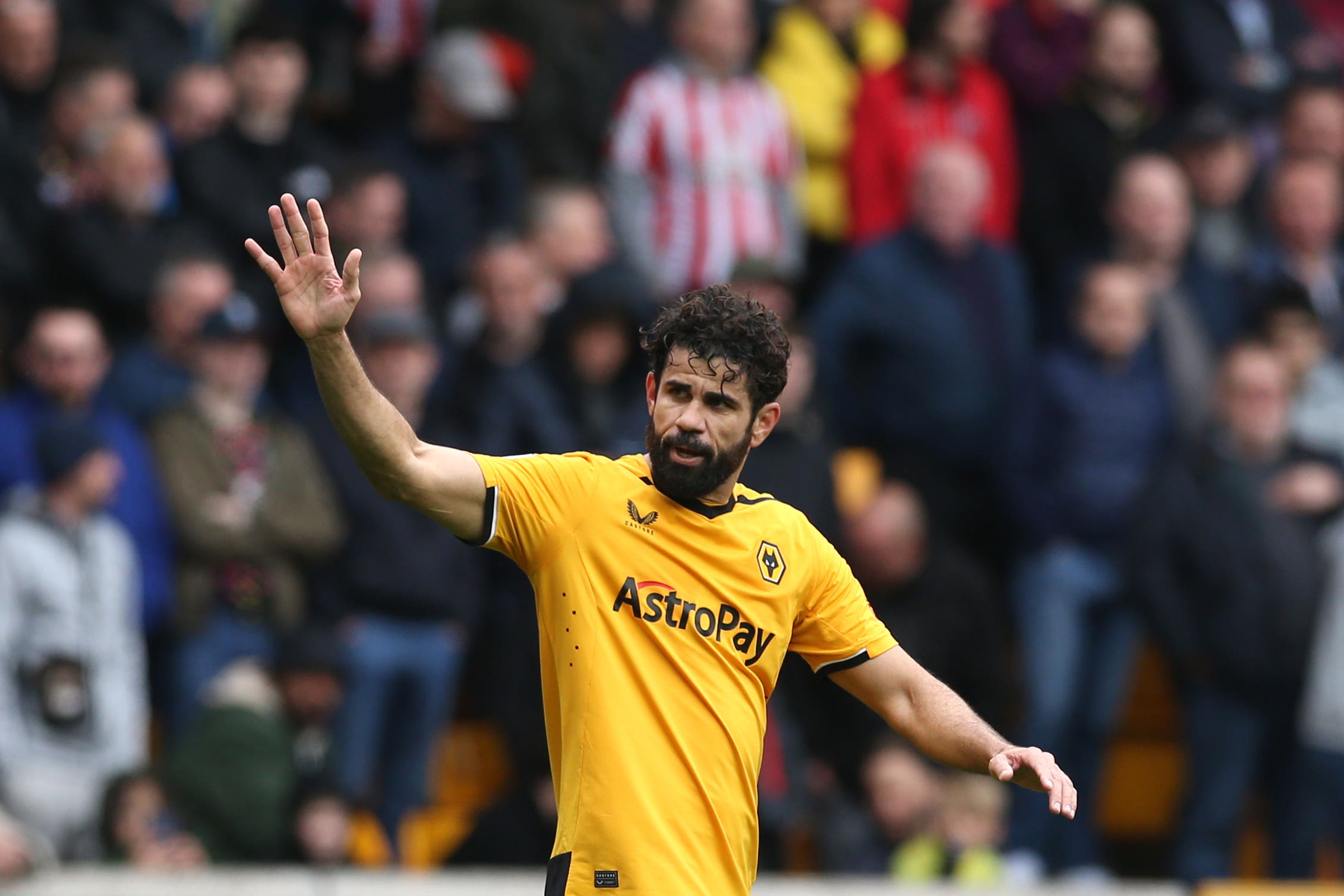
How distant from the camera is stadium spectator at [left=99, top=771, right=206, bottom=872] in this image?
884 cm

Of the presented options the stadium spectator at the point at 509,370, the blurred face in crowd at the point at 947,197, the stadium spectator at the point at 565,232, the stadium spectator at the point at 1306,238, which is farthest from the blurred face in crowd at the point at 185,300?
the stadium spectator at the point at 1306,238

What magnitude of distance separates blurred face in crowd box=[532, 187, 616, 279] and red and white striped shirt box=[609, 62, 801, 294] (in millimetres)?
501

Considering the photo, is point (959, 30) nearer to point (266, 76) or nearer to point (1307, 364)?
point (1307, 364)

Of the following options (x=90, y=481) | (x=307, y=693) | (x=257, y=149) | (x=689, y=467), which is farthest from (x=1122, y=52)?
(x=689, y=467)

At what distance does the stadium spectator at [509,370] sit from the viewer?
10.2m

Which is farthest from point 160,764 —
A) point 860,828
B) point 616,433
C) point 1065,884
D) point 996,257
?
point 996,257

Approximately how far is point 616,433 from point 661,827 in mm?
5115

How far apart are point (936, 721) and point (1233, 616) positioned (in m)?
5.35

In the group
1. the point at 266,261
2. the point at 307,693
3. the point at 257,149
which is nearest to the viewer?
the point at 266,261

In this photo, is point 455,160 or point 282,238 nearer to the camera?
point 282,238

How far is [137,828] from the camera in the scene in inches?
348

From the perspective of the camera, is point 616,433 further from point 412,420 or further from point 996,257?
point 996,257

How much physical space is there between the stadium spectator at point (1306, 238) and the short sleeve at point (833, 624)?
6818 mm

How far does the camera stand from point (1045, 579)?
10828 millimetres
